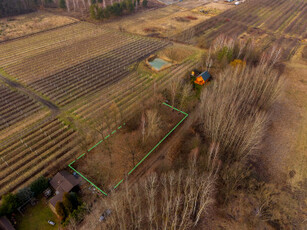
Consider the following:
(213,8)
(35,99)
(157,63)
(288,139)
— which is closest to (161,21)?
(213,8)

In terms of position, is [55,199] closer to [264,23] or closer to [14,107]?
[14,107]

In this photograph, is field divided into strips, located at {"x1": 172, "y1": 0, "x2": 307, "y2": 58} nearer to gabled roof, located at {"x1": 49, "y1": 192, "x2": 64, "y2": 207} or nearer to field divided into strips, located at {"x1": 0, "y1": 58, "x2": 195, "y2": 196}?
field divided into strips, located at {"x1": 0, "y1": 58, "x2": 195, "y2": 196}

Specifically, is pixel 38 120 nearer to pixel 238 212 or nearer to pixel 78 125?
pixel 78 125

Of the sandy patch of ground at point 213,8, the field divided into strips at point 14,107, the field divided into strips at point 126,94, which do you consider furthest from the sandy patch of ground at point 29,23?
the sandy patch of ground at point 213,8

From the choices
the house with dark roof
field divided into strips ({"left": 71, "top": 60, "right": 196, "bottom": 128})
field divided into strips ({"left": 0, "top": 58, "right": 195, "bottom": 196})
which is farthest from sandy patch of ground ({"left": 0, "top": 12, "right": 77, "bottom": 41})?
the house with dark roof

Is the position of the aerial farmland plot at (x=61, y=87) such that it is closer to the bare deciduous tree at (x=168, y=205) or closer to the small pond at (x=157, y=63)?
the small pond at (x=157, y=63)

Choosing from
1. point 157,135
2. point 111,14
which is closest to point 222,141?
point 157,135
